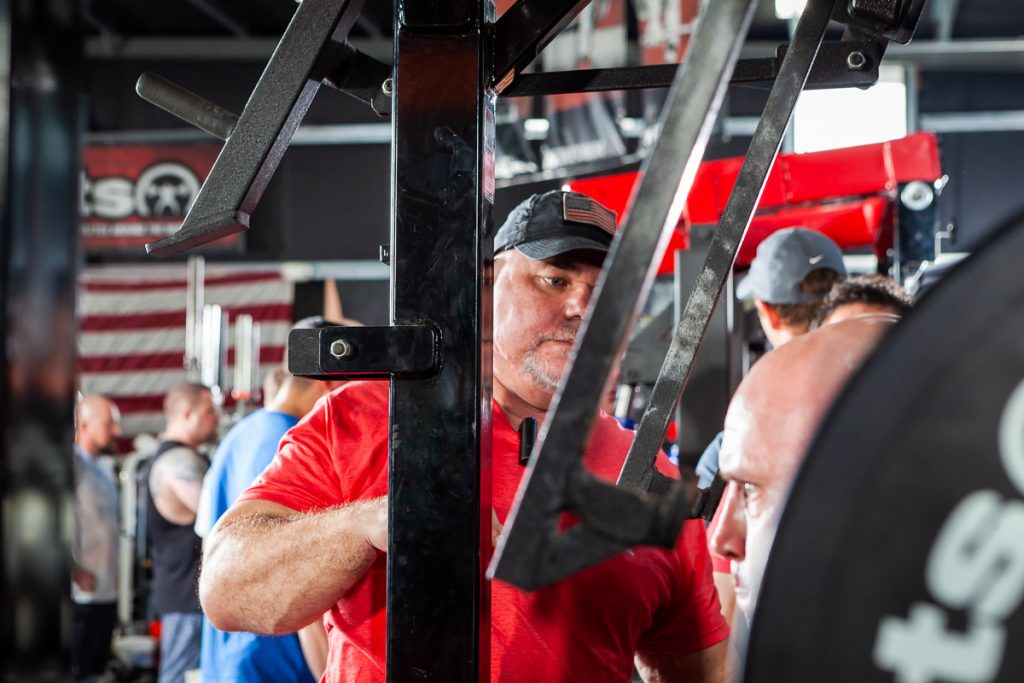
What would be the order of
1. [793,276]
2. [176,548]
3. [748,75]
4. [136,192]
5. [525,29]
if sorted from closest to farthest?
1. [525,29]
2. [748,75]
3. [793,276]
4. [176,548]
5. [136,192]

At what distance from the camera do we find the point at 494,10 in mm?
1194

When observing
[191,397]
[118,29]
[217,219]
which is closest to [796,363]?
[217,219]

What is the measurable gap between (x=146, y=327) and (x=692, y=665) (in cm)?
1043

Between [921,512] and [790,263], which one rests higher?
[790,263]

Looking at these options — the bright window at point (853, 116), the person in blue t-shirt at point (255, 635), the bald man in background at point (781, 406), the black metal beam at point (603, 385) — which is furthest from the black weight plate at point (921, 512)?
the bright window at point (853, 116)

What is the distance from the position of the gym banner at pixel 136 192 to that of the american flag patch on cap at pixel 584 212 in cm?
1017

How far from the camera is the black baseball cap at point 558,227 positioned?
75.5 inches

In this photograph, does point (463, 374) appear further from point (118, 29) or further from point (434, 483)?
point (118, 29)

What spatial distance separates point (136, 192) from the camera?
11.6 meters

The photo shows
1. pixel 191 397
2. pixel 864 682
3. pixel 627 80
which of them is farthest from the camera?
pixel 191 397

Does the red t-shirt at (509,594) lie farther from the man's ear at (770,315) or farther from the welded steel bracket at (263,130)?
the man's ear at (770,315)

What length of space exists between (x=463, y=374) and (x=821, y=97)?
34.8 ft

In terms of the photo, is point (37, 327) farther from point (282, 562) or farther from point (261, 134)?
point (282, 562)

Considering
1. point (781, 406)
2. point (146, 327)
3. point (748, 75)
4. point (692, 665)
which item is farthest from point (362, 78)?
point (146, 327)
